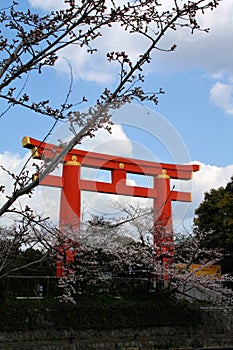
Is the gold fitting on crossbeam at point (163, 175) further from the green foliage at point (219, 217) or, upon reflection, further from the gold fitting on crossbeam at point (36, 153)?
the gold fitting on crossbeam at point (36, 153)

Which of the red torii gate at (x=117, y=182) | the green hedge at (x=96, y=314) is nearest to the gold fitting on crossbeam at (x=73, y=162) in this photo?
the red torii gate at (x=117, y=182)

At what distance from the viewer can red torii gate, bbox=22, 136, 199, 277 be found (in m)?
14.8

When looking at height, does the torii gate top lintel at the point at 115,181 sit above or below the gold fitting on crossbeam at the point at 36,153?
above

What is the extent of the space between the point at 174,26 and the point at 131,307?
11186mm

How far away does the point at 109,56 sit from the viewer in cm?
254

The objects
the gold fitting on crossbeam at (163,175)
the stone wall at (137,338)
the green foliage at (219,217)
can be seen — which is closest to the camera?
the stone wall at (137,338)

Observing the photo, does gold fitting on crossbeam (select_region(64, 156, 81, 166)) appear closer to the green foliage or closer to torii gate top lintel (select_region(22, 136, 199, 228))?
torii gate top lintel (select_region(22, 136, 199, 228))

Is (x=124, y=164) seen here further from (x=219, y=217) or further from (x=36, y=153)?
(x=36, y=153)

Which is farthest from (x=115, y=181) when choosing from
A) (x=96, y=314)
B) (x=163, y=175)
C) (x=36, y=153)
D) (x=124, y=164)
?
(x=36, y=153)

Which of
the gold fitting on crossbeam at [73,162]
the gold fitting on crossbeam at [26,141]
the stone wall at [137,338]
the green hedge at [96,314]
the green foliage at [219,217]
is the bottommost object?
the stone wall at [137,338]

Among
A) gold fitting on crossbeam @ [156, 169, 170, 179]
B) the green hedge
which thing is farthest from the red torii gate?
the green hedge

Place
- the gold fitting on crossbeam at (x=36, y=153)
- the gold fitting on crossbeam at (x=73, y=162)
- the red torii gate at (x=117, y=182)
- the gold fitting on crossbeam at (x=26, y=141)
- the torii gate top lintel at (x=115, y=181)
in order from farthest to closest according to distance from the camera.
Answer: the gold fitting on crossbeam at (x=73, y=162), the torii gate top lintel at (x=115, y=181), the red torii gate at (x=117, y=182), the gold fitting on crossbeam at (x=26, y=141), the gold fitting on crossbeam at (x=36, y=153)

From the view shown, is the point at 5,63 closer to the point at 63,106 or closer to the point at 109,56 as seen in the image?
the point at 63,106

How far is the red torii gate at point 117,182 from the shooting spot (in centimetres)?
1479
